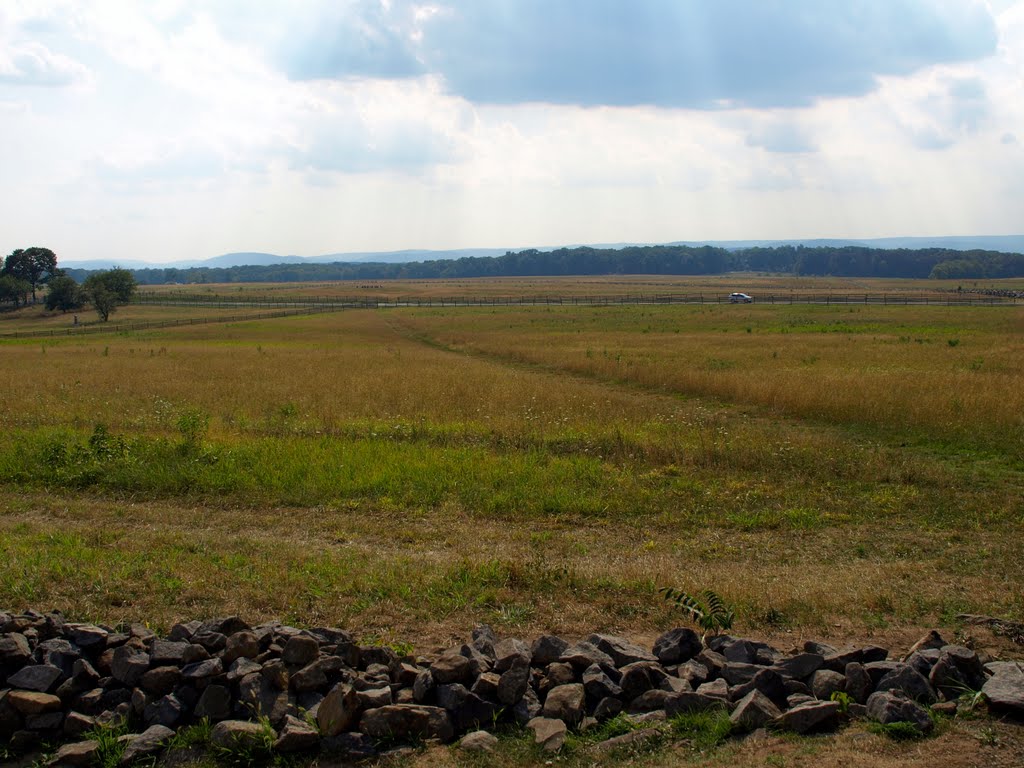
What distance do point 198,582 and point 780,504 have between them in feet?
29.1

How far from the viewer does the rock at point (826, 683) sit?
6766 mm

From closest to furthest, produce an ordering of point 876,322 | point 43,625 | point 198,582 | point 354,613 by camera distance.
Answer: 1. point 43,625
2. point 354,613
3. point 198,582
4. point 876,322

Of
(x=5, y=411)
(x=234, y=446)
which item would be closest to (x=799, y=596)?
(x=234, y=446)

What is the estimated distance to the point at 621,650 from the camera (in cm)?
745

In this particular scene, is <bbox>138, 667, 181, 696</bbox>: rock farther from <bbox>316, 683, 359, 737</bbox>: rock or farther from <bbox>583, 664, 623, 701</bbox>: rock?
<bbox>583, 664, 623, 701</bbox>: rock

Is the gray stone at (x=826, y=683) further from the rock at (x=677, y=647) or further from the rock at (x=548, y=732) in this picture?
the rock at (x=548, y=732)

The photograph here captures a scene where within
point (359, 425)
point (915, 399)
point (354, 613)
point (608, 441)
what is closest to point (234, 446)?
point (359, 425)

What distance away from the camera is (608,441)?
17.9 metres

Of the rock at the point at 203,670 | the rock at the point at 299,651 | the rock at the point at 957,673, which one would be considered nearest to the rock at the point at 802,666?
the rock at the point at 957,673

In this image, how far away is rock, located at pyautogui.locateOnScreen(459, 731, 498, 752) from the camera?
6.34 meters

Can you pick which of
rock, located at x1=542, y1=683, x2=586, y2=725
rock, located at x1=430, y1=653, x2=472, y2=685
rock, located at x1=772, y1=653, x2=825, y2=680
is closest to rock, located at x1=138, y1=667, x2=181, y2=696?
rock, located at x1=430, y1=653, x2=472, y2=685

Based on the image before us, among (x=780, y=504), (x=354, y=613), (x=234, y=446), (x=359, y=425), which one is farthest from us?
(x=359, y=425)

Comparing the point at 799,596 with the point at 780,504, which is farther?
the point at 780,504

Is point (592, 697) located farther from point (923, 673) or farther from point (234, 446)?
point (234, 446)
